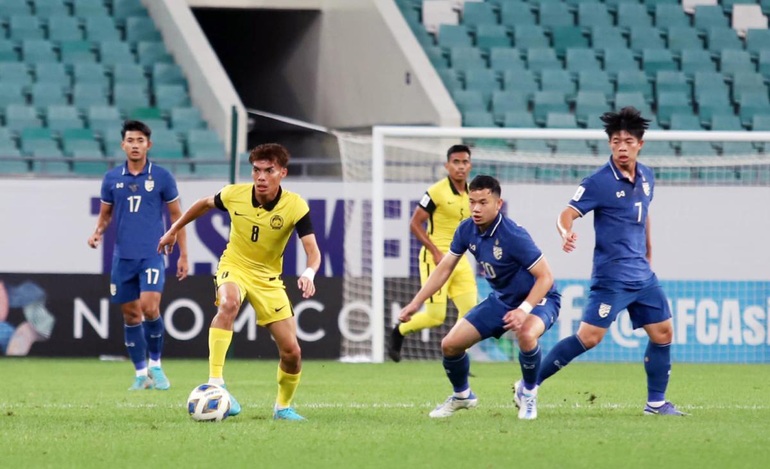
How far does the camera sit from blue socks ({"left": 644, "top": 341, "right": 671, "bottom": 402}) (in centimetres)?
922

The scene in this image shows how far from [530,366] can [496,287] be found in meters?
0.58

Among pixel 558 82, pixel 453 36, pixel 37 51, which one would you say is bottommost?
pixel 558 82

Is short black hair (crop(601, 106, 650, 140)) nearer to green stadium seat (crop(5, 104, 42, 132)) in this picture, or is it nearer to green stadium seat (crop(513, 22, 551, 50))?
green stadium seat (crop(5, 104, 42, 132))

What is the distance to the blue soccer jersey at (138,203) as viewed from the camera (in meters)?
11.9

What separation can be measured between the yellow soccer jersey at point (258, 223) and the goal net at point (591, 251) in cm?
645

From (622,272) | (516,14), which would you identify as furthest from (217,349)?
(516,14)

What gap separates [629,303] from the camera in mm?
9234

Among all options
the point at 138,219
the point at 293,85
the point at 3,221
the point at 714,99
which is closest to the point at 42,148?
the point at 3,221

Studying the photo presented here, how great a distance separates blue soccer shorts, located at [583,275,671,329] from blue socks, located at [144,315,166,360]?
A: 13.8ft

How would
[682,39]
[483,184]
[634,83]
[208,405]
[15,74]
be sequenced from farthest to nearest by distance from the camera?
[682,39] → [634,83] → [15,74] → [483,184] → [208,405]

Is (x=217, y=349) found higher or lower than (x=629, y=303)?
lower

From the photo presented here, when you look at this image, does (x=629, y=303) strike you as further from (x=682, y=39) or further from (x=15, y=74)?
(x=682, y=39)

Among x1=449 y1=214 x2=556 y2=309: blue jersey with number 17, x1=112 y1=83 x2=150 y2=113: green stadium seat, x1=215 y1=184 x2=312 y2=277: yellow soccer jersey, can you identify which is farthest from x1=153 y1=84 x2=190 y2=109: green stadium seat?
x1=449 y1=214 x2=556 y2=309: blue jersey with number 17

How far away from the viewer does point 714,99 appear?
21.6 metres
